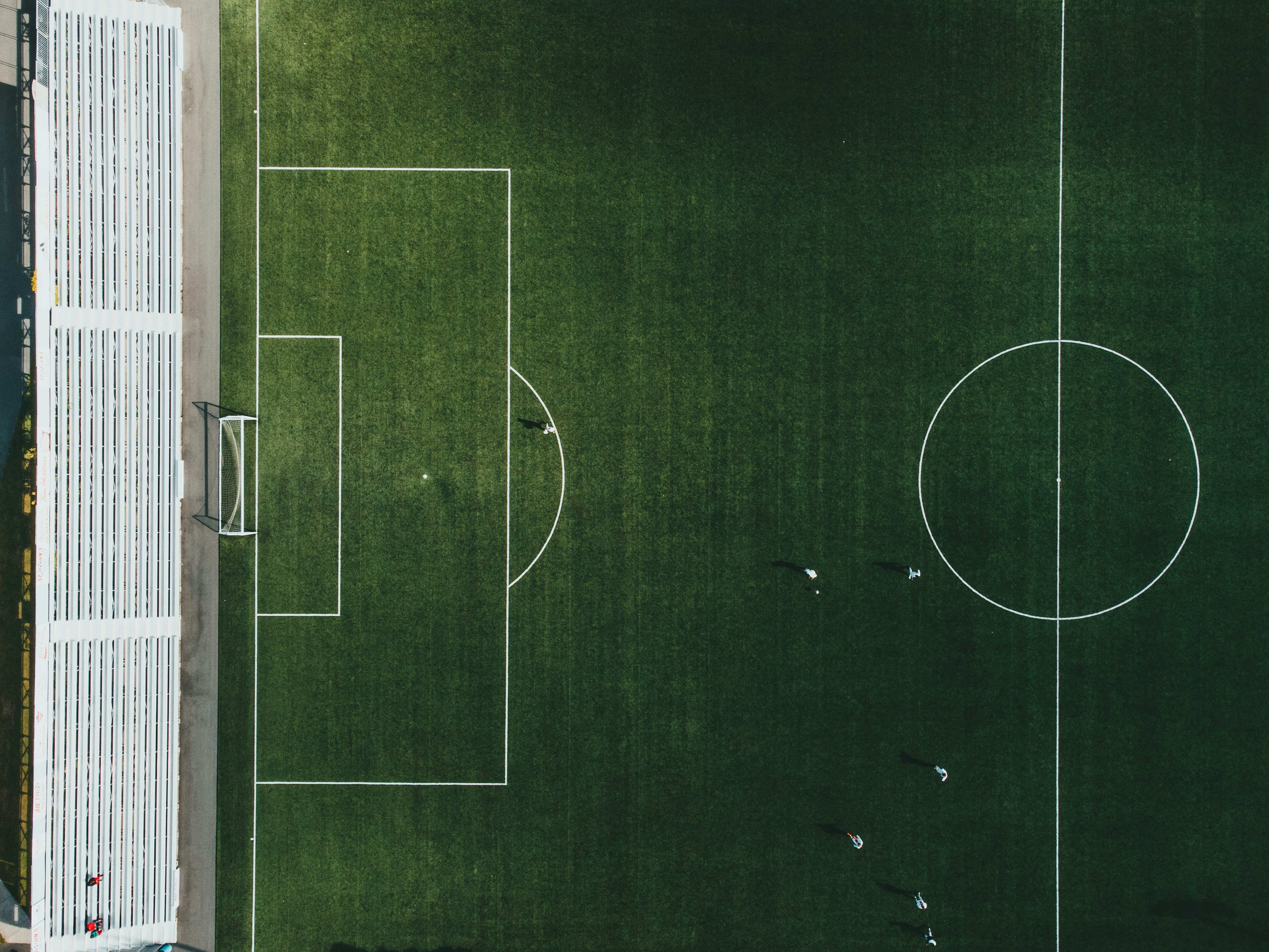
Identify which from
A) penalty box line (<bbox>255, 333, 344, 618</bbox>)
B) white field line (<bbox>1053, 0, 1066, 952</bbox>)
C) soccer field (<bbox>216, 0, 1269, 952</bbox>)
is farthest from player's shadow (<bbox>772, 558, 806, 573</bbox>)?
penalty box line (<bbox>255, 333, 344, 618</bbox>)

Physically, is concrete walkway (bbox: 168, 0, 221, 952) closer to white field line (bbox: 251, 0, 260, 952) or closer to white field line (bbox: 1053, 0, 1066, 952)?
white field line (bbox: 251, 0, 260, 952)

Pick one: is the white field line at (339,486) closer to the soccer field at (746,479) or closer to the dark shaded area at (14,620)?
the soccer field at (746,479)

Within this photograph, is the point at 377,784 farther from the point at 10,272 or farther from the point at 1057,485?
the point at 1057,485

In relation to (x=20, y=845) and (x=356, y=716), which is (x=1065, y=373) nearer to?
(x=356, y=716)

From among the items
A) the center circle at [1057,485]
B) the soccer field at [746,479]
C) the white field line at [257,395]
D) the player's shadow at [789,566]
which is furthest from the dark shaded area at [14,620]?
the center circle at [1057,485]

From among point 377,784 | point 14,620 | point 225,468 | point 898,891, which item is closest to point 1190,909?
point 898,891
